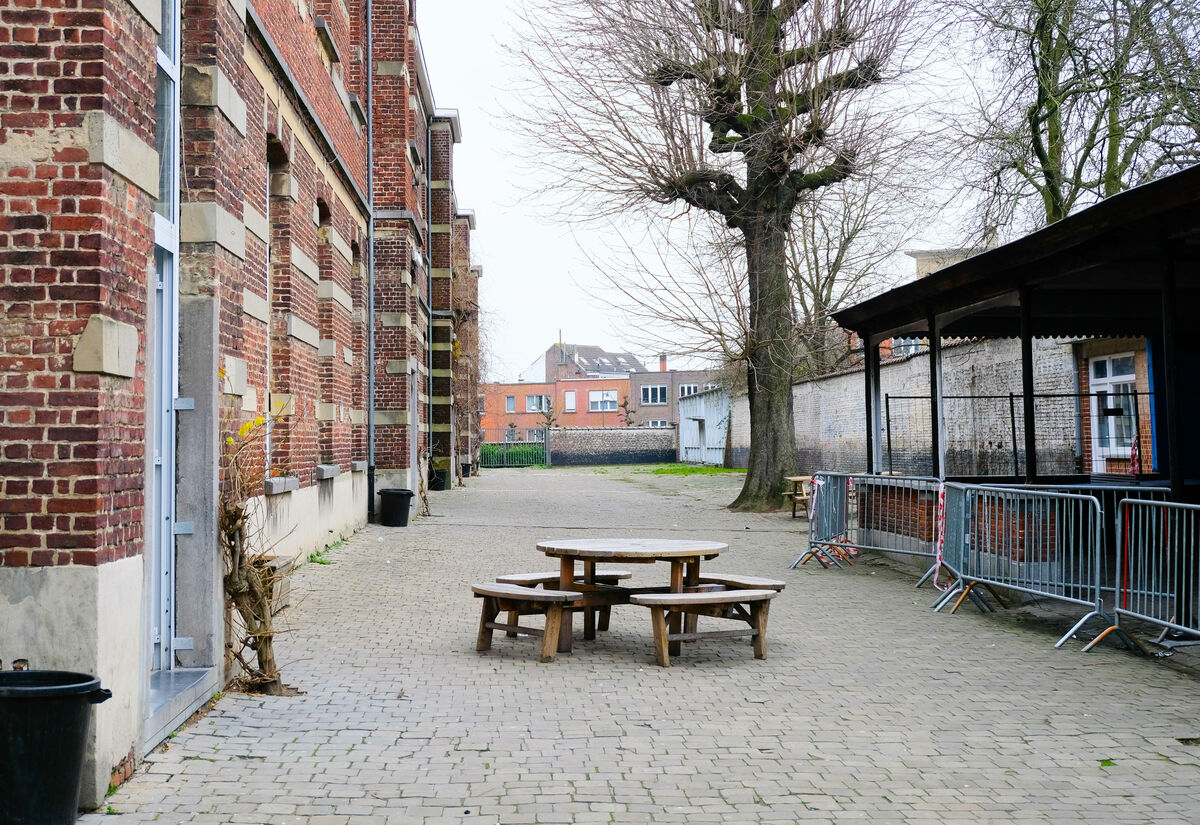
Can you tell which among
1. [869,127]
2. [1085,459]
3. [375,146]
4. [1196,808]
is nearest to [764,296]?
[869,127]

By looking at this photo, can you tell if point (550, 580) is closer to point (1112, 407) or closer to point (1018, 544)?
point (1018, 544)

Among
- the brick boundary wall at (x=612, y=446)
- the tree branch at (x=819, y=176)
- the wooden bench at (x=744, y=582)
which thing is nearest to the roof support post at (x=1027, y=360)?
the wooden bench at (x=744, y=582)

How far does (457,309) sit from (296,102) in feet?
74.6

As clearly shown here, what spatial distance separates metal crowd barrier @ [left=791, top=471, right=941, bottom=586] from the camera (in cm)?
1291

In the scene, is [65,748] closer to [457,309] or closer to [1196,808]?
[1196,808]

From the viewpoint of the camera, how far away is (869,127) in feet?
63.8

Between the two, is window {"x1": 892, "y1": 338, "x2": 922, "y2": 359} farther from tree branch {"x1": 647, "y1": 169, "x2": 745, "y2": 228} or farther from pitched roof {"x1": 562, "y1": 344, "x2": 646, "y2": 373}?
pitched roof {"x1": 562, "y1": 344, "x2": 646, "y2": 373}

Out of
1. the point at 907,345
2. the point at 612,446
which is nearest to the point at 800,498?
the point at 907,345

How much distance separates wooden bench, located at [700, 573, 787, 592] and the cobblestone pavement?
1.54 feet

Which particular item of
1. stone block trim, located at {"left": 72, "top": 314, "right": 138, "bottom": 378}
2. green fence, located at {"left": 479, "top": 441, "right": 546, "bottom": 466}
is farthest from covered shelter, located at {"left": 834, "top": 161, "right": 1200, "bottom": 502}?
green fence, located at {"left": 479, "top": 441, "right": 546, "bottom": 466}

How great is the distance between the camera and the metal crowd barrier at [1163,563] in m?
7.59

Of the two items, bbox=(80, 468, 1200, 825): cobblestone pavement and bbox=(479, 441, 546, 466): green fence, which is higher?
bbox=(479, 441, 546, 466): green fence

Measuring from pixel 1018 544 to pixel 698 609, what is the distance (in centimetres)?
328

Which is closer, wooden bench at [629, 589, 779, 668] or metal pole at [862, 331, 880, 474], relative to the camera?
wooden bench at [629, 589, 779, 668]
